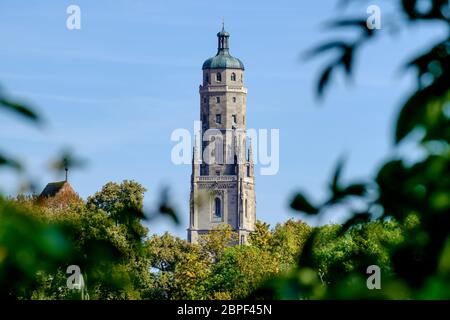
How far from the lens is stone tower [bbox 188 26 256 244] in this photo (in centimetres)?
18050

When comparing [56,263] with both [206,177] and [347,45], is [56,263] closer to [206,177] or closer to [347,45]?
[347,45]

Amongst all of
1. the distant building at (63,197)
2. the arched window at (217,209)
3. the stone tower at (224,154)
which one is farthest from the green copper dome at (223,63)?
the distant building at (63,197)

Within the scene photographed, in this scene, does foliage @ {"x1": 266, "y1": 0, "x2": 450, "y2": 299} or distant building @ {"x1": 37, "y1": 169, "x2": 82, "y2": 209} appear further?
distant building @ {"x1": 37, "y1": 169, "x2": 82, "y2": 209}

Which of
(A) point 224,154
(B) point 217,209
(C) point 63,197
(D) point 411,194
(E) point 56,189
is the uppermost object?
(A) point 224,154

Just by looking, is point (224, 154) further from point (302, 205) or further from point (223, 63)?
point (302, 205)

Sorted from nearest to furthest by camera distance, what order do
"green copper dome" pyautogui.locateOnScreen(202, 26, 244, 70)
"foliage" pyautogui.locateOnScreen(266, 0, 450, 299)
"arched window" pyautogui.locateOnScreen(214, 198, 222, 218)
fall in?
"foliage" pyautogui.locateOnScreen(266, 0, 450, 299) → "arched window" pyautogui.locateOnScreen(214, 198, 222, 218) → "green copper dome" pyautogui.locateOnScreen(202, 26, 244, 70)

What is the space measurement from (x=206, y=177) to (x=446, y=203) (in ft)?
584

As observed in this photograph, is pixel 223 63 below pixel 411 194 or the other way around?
the other way around

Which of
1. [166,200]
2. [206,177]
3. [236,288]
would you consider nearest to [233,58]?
[206,177]

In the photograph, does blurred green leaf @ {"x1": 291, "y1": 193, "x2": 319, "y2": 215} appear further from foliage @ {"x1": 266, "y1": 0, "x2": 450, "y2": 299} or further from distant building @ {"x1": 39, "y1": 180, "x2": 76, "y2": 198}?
distant building @ {"x1": 39, "y1": 180, "x2": 76, "y2": 198}

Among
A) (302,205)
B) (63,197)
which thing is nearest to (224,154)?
(63,197)

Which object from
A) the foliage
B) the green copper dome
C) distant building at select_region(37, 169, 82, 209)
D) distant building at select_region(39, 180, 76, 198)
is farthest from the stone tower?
the foliage

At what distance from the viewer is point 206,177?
182m

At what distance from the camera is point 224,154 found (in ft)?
A: 611
